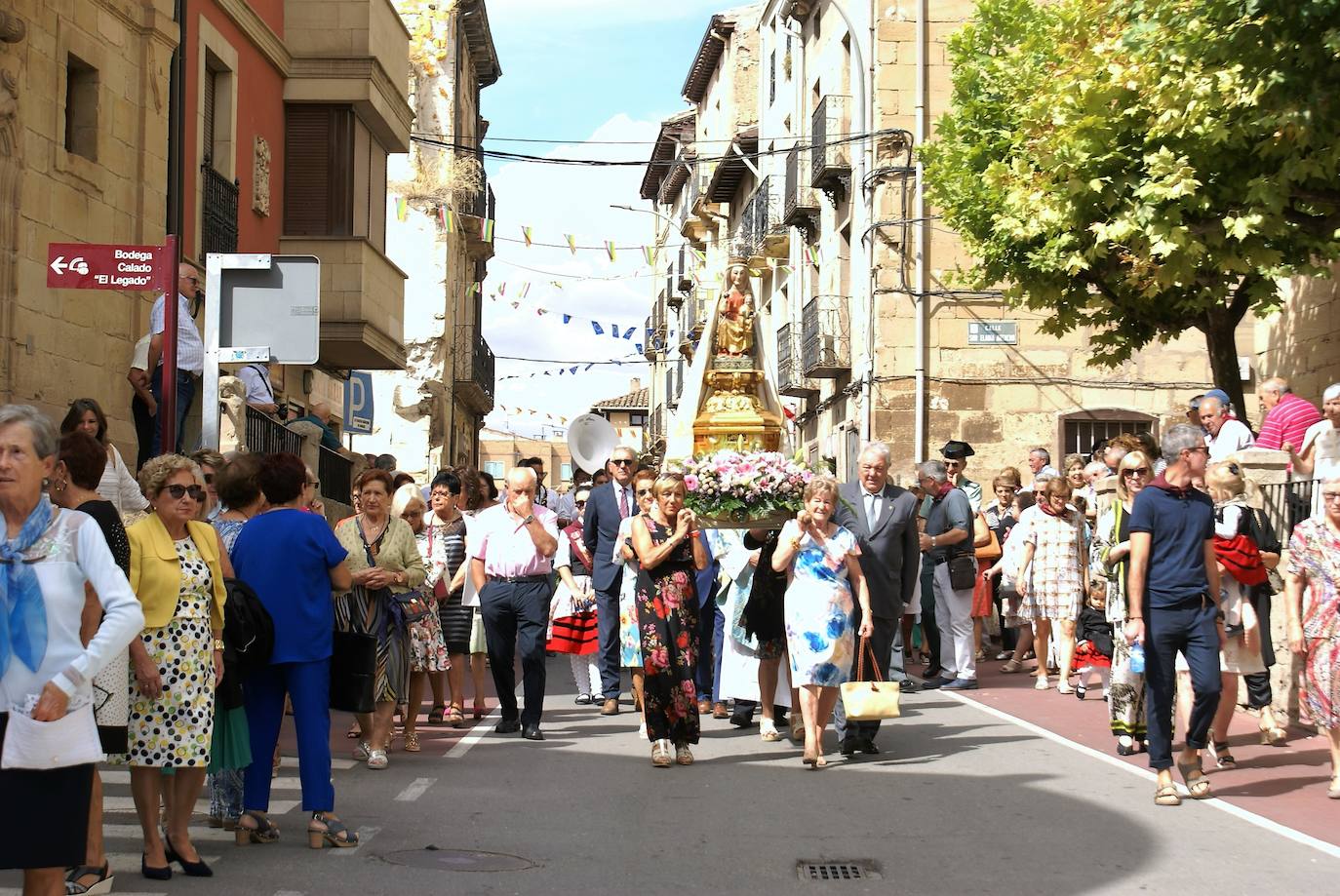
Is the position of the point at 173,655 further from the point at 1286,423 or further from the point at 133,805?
the point at 1286,423

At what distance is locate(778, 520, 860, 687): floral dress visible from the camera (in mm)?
11383

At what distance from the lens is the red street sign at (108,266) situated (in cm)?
1124

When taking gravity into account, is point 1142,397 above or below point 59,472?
above

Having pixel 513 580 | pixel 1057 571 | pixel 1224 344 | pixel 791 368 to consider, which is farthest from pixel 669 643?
pixel 791 368

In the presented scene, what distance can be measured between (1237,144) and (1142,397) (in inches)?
552

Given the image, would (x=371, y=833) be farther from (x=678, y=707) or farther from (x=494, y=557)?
(x=494, y=557)

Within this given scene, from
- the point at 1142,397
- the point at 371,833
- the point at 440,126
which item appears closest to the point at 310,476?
the point at 371,833

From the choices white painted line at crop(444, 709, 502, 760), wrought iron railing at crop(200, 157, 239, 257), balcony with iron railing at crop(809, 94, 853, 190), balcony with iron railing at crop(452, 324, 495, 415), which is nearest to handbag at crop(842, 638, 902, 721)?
white painted line at crop(444, 709, 502, 760)

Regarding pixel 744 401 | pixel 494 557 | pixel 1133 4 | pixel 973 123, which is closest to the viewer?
pixel 494 557

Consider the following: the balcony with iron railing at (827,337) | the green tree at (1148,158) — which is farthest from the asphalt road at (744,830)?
the balcony with iron railing at (827,337)

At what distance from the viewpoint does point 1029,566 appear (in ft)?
53.8

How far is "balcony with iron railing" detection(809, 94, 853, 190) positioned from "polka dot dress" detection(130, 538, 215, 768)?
24.8m

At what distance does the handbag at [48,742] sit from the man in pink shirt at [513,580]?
23.8 ft

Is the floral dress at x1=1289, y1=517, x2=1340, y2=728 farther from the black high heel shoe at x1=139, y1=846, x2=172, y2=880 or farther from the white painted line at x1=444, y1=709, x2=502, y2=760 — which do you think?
the black high heel shoe at x1=139, y1=846, x2=172, y2=880
